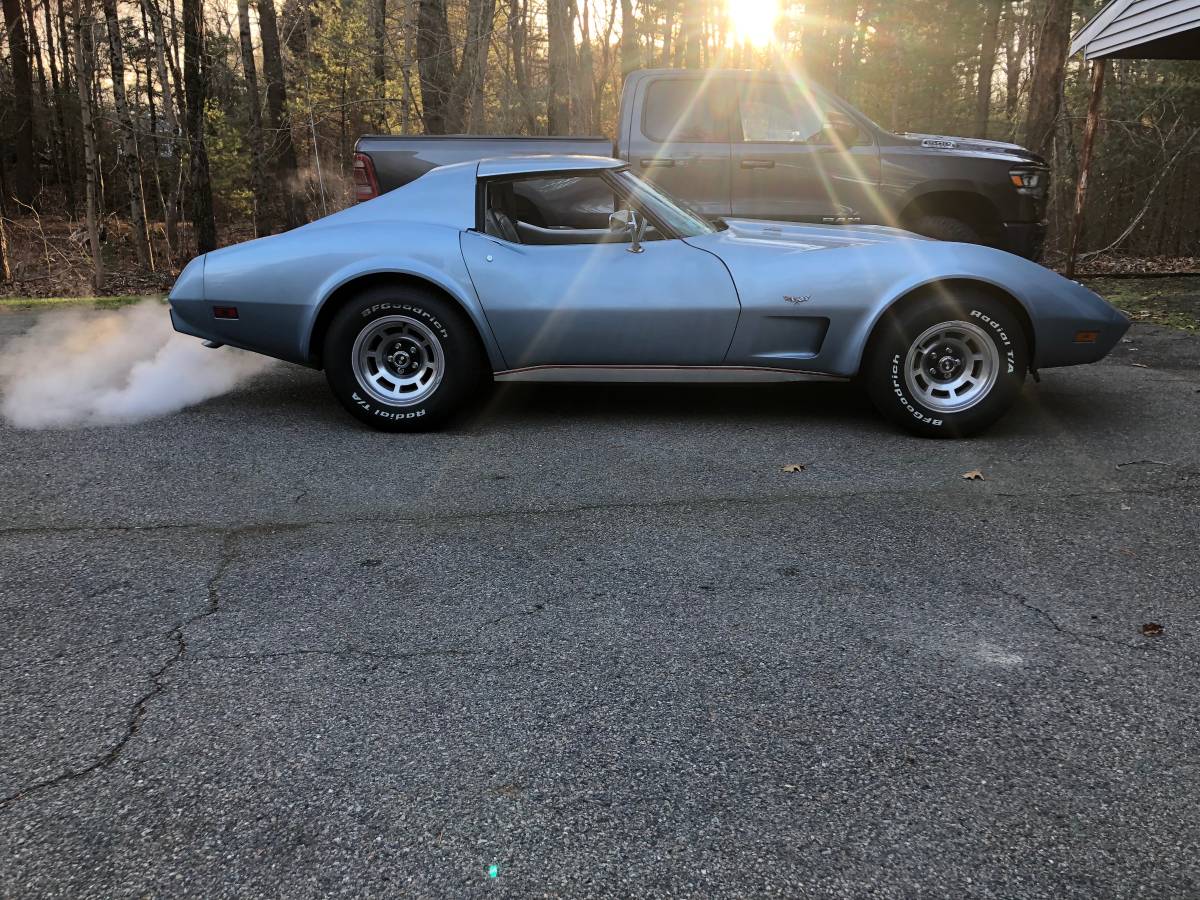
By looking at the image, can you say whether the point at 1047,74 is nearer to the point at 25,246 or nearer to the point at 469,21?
the point at 469,21

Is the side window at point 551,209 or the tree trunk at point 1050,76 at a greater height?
the tree trunk at point 1050,76

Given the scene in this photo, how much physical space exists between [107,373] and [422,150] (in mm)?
2657

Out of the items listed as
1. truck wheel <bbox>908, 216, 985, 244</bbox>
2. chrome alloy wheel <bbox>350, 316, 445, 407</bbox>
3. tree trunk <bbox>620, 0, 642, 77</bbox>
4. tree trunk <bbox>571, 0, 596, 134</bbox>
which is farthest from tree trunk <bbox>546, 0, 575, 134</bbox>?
chrome alloy wheel <bbox>350, 316, 445, 407</bbox>

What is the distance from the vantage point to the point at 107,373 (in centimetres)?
611

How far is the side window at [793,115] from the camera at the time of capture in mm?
7660

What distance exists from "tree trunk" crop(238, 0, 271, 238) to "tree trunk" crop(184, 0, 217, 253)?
47.6 inches

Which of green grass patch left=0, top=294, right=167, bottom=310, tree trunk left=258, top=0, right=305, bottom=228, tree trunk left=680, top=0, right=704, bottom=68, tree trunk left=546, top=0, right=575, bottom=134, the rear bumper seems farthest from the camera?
tree trunk left=680, top=0, right=704, bottom=68

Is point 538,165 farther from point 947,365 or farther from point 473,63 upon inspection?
point 473,63

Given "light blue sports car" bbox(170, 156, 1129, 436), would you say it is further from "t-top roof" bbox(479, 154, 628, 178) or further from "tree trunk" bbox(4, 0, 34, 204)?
"tree trunk" bbox(4, 0, 34, 204)

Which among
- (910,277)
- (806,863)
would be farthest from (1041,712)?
(910,277)

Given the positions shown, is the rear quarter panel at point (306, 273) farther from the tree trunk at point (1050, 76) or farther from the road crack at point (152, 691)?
the tree trunk at point (1050, 76)

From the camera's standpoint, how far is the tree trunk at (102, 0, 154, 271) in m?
14.8

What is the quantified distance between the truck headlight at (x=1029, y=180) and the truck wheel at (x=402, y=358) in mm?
5304

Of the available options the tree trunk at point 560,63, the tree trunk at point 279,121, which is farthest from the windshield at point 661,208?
the tree trunk at point 279,121
